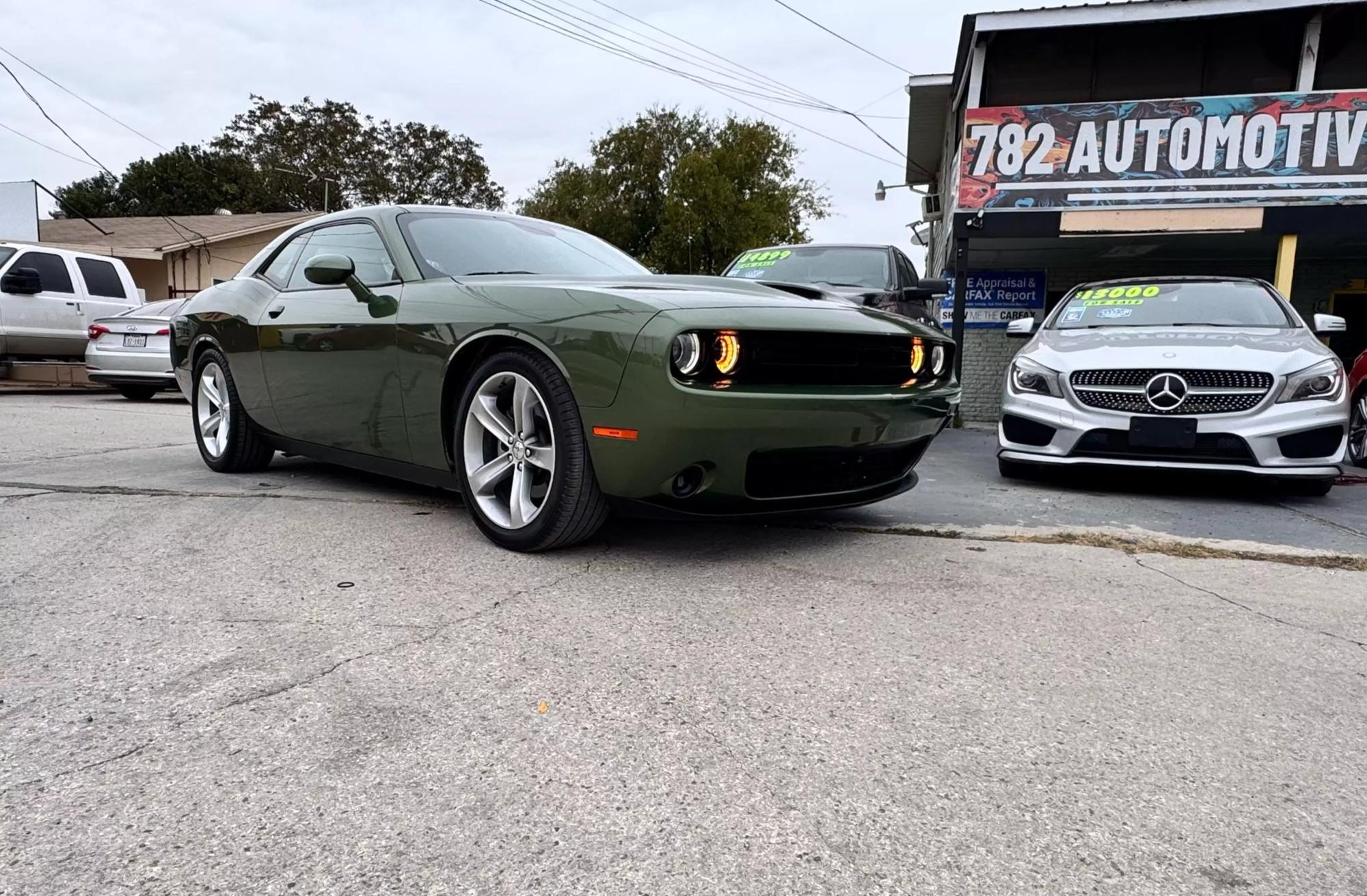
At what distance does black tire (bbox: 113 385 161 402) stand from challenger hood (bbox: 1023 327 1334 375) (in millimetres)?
10187

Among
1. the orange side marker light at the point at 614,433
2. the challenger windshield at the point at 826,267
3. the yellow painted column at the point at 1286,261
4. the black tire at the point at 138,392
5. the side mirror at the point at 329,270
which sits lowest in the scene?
the black tire at the point at 138,392

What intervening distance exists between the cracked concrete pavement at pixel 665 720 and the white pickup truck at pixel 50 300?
406 inches

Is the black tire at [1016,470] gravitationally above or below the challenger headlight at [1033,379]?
below

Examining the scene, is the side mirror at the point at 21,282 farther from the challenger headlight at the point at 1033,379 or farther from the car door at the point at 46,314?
the challenger headlight at the point at 1033,379

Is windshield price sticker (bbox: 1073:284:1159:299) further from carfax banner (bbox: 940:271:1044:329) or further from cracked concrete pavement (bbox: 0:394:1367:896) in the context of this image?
carfax banner (bbox: 940:271:1044:329)

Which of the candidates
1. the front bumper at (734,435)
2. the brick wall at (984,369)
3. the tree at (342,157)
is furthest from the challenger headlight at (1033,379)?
the tree at (342,157)

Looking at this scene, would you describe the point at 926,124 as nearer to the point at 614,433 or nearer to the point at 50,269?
the point at 50,269

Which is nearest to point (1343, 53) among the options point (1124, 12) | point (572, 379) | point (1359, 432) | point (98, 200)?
point (1124, 12)

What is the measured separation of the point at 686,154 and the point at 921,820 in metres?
35.1

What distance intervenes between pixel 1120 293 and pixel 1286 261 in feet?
17.6

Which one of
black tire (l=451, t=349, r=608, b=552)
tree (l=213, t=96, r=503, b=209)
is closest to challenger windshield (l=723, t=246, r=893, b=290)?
black tire (l=451, t=349, r=608, b=552)

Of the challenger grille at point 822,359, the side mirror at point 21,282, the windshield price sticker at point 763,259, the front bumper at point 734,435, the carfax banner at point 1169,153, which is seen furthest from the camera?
the side mirror at point 21,282

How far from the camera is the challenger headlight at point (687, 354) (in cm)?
287

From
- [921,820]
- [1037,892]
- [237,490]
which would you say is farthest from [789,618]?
[237,490]
